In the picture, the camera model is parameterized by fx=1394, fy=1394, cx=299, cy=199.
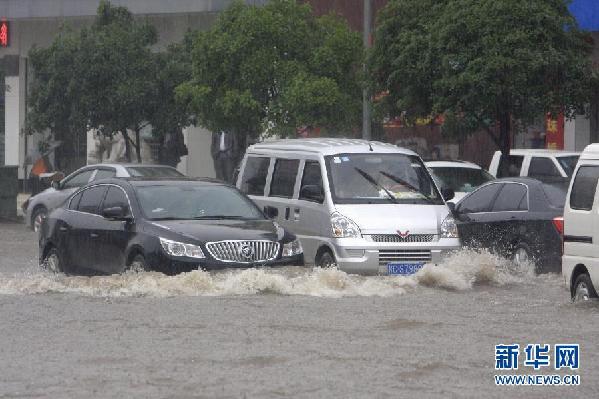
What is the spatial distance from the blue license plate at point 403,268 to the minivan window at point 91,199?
3771 mm

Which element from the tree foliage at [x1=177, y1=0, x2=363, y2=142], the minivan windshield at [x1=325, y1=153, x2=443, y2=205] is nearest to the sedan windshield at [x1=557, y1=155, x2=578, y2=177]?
the tree foliage at [x1=177, y1=0, x2=363, y2=142]

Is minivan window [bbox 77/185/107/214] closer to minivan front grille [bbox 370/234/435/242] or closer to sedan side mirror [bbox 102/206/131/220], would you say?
sedan side mirror [bbox 102/206/131/220]

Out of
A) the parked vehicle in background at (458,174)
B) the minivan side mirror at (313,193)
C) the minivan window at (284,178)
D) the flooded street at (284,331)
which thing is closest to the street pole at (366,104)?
the parked vehicle in background at (458,174)

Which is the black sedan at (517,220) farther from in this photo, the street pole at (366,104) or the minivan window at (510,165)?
the street pole at (366,104)

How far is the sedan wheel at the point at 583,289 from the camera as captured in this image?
14.4 m

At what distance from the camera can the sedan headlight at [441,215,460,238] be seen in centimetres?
1780

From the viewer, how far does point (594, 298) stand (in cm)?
1449

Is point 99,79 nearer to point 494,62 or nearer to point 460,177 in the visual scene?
point 460,177

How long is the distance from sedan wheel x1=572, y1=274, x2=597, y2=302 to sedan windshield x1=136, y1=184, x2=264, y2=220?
165 inches

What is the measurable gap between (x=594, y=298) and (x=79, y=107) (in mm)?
21013

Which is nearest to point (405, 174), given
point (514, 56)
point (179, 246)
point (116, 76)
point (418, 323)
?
point (179, 246)

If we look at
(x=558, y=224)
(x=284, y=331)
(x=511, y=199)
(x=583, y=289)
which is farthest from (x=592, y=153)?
(x=511, y=199)

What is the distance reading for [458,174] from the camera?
84.8 ft

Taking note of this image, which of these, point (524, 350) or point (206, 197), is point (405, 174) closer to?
point (206, 197)
